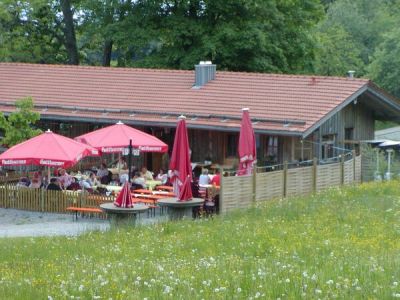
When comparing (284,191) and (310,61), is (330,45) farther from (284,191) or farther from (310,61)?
(284,191)

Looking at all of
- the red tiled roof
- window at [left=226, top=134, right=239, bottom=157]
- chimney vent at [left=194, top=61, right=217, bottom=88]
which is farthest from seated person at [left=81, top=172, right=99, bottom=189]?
chimney vent at [left=194, top=61, right=217, bottom=88]

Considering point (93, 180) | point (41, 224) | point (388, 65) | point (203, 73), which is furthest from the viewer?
point (388, 65)

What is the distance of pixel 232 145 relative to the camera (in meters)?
31.4

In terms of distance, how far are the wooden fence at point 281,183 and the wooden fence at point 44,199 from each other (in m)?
3.52

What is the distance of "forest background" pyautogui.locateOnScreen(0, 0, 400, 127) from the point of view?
42875 millimetres

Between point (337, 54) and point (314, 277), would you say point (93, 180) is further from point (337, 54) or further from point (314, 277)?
point (337, 54)

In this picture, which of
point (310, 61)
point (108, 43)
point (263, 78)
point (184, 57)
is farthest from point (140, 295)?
point (108, 43)

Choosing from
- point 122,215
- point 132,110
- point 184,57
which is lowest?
point 122,215

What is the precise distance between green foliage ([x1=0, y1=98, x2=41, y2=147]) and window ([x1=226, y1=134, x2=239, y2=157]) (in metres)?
6.79

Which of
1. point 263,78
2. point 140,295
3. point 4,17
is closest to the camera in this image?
point 140,295

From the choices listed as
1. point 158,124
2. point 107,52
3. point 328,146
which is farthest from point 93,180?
point 107,52

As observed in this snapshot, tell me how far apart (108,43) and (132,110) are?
18.5 meters

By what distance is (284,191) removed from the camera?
2383cm

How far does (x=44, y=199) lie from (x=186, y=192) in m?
5.15
